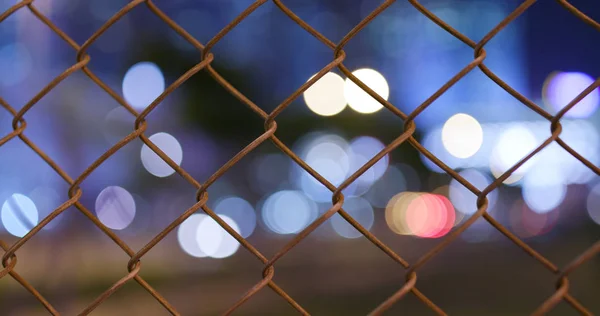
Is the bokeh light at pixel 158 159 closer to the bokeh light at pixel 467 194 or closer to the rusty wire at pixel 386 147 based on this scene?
the bokeh light at pixel 467 194

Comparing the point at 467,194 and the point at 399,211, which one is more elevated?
the point at 399,211

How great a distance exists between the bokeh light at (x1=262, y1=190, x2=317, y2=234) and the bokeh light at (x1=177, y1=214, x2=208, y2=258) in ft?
5.42

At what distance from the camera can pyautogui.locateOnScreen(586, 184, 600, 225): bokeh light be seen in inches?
486

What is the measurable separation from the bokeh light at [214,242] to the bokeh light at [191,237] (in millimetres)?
69

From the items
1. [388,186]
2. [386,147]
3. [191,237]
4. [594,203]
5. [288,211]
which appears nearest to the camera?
[386,147]

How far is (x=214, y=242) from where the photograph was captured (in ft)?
34.2

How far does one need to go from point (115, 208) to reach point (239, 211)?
16.2 feet

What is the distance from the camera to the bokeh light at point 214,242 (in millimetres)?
9634

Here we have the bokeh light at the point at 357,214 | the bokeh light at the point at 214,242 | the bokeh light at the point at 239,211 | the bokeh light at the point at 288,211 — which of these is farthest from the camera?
the bokeh light at the point at 288,211

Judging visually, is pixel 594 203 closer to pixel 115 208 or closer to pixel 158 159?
pixel 158 159

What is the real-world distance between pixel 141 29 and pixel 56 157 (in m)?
5.29

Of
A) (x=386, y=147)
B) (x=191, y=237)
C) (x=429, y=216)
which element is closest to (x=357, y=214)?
(x=429, y=216)

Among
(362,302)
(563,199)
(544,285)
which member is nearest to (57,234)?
(362,302)

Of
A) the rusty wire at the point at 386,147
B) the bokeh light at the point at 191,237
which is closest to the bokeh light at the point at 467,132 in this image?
the bokeh light at the point at 191,237
